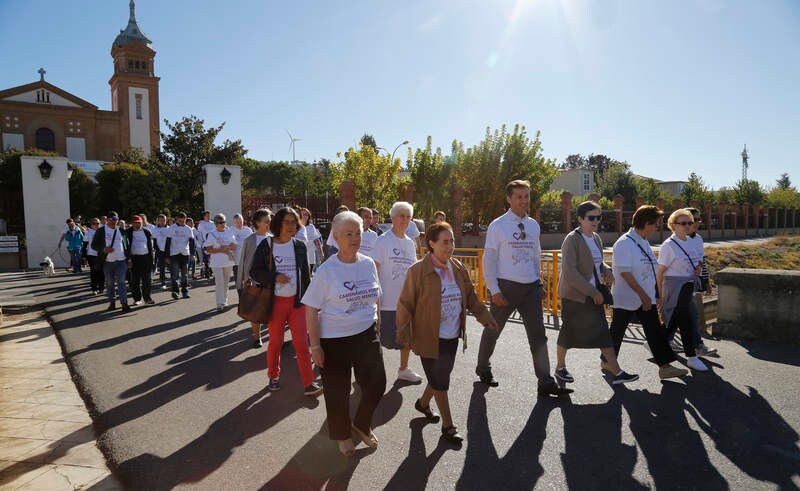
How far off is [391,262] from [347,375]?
1864mm

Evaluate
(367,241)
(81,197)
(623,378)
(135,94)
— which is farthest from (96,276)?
(135,94)

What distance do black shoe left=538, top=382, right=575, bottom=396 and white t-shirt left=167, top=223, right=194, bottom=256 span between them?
8.88m

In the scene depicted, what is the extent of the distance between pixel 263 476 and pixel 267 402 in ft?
4.67

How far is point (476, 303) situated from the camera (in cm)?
394

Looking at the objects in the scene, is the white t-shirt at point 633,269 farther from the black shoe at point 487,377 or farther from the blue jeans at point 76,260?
the blue jeans at point 76,260

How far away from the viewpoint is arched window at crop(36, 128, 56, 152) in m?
56.5

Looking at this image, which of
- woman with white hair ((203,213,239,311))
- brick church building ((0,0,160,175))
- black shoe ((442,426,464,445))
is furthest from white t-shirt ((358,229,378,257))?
brick church building ((0,0,160,175))

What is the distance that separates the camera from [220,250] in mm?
9102

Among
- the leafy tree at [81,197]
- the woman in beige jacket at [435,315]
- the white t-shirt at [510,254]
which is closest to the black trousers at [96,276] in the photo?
the white t-shirt at [510,254]

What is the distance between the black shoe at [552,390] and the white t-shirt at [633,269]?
1053 millimetres

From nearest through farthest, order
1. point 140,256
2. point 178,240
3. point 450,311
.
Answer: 1. point 450,311
2. point 140,256
3. point 178,240

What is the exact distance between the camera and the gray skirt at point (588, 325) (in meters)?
4.72

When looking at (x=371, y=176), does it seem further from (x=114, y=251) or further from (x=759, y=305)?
(x=759, y=305)

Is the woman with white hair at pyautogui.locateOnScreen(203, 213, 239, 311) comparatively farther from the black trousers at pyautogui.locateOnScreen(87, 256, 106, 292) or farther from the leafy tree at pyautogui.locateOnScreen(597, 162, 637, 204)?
the leafy tree at pyautogui.locateOnScreen(597, 162, 637, 204)
